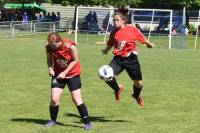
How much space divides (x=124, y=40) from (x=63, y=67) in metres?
1.59

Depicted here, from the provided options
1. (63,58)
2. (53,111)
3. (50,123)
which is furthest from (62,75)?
(50,123)

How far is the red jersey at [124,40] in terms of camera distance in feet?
34.8

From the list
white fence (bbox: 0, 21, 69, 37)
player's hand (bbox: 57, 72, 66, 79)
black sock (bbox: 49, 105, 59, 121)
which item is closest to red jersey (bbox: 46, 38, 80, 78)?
player's hand (bbox: 57, 72, 66, 79)

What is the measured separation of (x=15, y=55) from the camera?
26547mm

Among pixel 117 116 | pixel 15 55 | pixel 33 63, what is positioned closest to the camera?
pixel 117 116

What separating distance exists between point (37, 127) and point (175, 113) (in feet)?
9.94

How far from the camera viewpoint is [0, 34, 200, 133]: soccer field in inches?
388

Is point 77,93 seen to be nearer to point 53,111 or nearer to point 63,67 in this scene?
point 63,67

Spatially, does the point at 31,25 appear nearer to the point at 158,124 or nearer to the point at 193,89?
the point at 193,89

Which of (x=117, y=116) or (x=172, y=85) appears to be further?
(x=172, y=85)

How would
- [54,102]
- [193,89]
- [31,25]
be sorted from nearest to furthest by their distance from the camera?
[54,102], [193,89], [31,25]

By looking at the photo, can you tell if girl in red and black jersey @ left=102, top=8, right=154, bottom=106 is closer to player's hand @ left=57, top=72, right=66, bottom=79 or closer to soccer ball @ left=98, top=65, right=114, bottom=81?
soccer ball @ left=98, top=65, right=114, bottom=81

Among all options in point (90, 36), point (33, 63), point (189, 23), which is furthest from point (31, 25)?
point (33, 63)

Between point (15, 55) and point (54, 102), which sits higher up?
point (54, 102)
